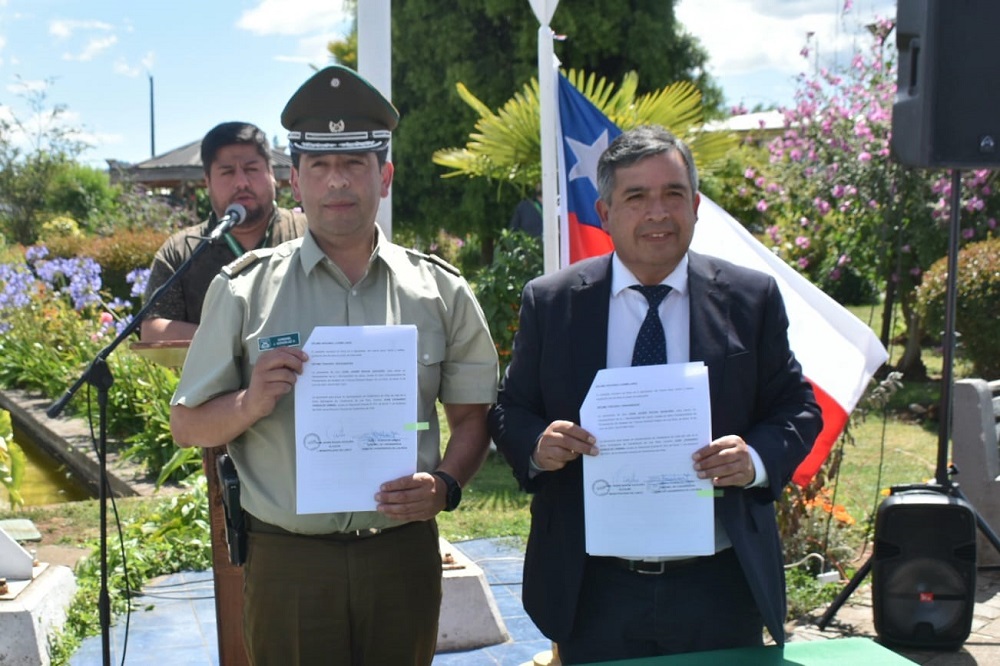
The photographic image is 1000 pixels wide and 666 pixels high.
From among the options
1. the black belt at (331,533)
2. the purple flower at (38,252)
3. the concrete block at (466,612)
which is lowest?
the concrete block at (466,612)

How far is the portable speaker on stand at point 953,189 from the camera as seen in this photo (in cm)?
429

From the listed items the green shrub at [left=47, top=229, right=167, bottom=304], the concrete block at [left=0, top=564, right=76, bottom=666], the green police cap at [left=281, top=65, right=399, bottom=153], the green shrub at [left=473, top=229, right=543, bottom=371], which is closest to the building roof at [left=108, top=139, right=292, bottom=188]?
the green shrub at [left=47, top=229, right=167, bottom=304]

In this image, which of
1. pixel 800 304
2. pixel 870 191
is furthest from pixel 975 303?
pixel 800 304

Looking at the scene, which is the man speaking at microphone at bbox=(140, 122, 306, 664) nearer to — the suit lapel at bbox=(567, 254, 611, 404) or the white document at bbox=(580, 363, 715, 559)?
the suit lapel at bbox=(567, 254, 611, 404)

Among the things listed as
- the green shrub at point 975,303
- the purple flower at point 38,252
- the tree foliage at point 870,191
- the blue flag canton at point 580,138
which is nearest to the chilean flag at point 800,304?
the blue flag canton at point 580,138

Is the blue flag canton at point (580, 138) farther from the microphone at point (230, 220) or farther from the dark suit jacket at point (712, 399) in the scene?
the dark suit jacket at point (712, 399)

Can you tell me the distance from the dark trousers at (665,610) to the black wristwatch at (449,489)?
0.35 meters

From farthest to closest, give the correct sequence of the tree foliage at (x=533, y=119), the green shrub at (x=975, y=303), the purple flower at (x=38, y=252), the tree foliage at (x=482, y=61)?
the tree foliage at (x=482, y=61) < the purple flower at (x=38, y=252) < the green shrub at (x=975, y=303) < the tree foliage at (x=533, y=119)

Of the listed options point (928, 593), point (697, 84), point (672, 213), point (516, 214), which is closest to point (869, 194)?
point (516, 214)

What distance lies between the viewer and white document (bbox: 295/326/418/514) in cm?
239

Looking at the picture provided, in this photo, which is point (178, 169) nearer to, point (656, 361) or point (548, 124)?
point (548, 124)

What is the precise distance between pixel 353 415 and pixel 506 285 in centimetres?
581

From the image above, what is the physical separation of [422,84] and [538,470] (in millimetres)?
15229

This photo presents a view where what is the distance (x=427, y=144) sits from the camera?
1711cm
